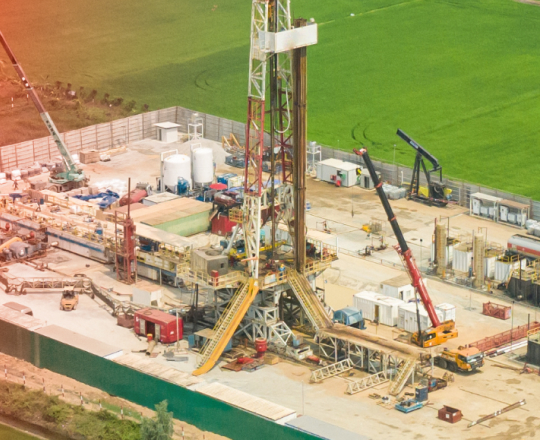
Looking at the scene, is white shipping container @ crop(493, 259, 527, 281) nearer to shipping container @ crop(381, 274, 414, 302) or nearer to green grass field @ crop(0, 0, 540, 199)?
shipping container @ crop(381, 274, 414, 302)

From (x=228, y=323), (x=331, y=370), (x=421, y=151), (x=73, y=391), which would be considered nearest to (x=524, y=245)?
(x=421, y=151)

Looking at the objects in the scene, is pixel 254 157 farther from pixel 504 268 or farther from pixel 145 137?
pixel 145 137

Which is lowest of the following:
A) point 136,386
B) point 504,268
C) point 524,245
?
point 136,386

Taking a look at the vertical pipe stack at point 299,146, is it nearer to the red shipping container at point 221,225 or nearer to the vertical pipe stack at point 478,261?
the vertical pipe stack at point 478,261

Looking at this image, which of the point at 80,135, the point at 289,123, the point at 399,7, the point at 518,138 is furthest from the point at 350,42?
the point at 289,123

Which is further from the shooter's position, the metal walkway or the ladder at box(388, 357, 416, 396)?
the metal walkway

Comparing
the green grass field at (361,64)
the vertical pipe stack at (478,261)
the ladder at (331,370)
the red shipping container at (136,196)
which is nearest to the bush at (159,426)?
the ladder at (331,370)

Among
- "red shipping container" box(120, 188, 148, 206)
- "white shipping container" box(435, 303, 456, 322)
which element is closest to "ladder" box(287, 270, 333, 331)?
"white shipping container" box(435, 303, 456, 322)
